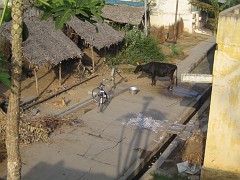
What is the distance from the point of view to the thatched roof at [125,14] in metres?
25.1

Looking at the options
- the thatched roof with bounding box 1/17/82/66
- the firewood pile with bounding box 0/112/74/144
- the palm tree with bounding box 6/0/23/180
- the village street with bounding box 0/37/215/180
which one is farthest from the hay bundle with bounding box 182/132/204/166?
the thatched roof with bounding box 1/17/82/66

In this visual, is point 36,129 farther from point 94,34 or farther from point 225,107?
point 94,34

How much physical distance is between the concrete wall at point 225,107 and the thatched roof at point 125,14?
16.9 meters

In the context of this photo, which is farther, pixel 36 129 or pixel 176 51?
pixel 176 51

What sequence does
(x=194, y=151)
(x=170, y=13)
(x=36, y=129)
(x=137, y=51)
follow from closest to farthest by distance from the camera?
(x=194, y=151)
(x=36, y=129)
(x=137, y=51)
(x=170, y=13)

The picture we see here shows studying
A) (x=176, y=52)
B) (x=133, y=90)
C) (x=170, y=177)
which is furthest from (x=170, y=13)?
(x=170, y=177)

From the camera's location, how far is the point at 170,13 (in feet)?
95.7

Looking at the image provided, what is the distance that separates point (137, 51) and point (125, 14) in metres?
5.60

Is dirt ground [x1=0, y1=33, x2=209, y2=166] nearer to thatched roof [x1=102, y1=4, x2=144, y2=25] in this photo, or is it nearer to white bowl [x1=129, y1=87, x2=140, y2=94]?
white bowl [x1=129, y1=87, x2=140, y2=94]

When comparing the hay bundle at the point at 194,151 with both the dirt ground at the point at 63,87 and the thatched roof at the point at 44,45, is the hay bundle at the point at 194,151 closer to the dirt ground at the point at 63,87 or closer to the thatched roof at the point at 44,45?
the dirt ground at the point at 63,87

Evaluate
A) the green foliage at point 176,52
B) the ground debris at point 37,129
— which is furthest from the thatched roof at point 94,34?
the ground debris at point 37,129

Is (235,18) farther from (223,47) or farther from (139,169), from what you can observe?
(139,169)

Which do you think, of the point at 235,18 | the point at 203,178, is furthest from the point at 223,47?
the point at 203,178

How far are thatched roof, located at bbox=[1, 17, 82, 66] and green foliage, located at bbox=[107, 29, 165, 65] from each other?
4422 millimetres
